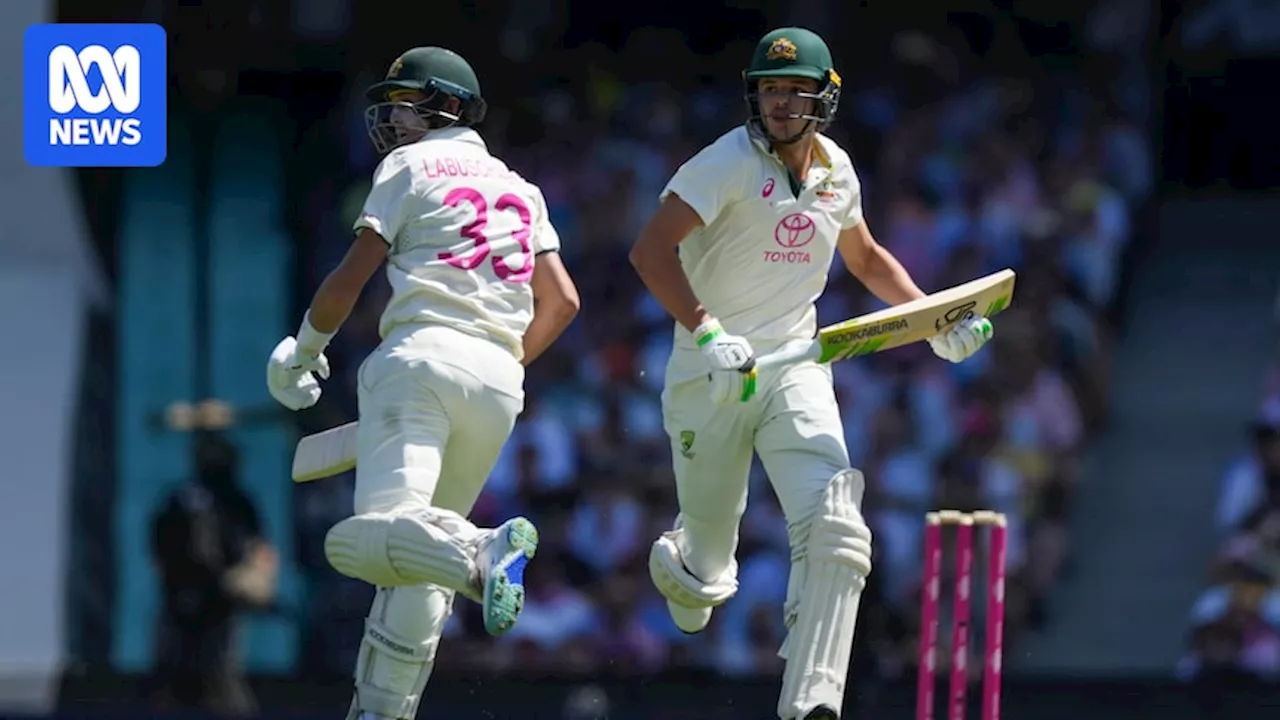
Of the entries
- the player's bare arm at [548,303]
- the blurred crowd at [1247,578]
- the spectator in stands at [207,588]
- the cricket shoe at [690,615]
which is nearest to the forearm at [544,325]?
the player's bare arm at [548,303]

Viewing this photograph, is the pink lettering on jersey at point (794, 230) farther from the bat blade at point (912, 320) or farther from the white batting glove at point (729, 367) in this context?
the white batting glove at point (729, 367)

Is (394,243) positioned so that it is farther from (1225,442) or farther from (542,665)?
(1225,442)


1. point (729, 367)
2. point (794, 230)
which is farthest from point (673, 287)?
point (794, 230)

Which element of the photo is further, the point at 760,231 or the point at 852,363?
the point at 852,363

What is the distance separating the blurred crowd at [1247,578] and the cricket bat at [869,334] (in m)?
3.41

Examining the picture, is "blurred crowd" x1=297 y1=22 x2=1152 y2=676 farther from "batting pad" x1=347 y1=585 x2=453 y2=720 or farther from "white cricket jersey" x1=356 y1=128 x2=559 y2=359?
"white cricket jersey" x1=356 y1=128 x2=559 y2=359

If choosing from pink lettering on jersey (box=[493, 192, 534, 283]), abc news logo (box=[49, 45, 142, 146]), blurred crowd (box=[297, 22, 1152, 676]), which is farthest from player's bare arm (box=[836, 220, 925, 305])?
abc news logo (box=[49, 45, 142, 146])

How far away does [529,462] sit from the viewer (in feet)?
36.9

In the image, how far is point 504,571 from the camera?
6.05m

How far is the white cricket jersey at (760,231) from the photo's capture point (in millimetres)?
6637

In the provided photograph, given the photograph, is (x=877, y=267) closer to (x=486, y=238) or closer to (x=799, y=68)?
(x=799, y=68)

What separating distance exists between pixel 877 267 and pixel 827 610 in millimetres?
1048

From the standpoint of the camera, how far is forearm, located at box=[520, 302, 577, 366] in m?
6.71

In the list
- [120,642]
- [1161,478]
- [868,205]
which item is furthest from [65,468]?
[1161,478]
